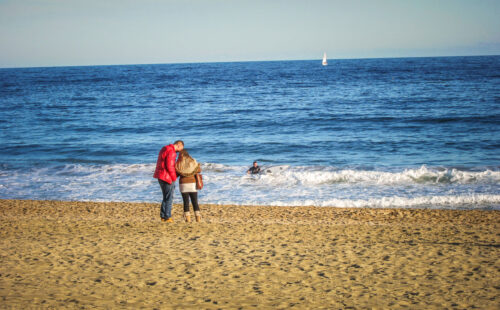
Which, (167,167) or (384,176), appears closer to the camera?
(167,167)

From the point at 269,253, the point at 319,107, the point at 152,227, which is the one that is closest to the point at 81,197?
the point at 152,227

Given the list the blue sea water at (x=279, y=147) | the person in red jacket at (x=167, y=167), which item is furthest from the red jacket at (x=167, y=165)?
the blue sea water at (x=279, y=147)

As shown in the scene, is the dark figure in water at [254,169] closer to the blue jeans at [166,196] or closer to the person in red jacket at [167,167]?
the blue jeans at [166,196]

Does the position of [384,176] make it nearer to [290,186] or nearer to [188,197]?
[290,186]

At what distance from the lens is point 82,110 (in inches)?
1425

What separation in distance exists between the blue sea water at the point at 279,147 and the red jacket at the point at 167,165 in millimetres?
4372

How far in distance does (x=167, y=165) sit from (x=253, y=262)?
304cm

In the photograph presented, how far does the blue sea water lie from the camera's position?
46.2 feet

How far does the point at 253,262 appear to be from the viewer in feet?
22.4

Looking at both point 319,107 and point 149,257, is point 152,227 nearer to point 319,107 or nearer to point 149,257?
point 149,257

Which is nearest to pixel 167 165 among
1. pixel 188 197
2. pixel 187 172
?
pixel 187 172

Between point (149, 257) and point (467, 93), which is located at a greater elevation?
point (467, 93)

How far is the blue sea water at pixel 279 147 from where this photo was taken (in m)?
14.1

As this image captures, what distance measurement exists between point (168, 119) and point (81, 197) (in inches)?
730
